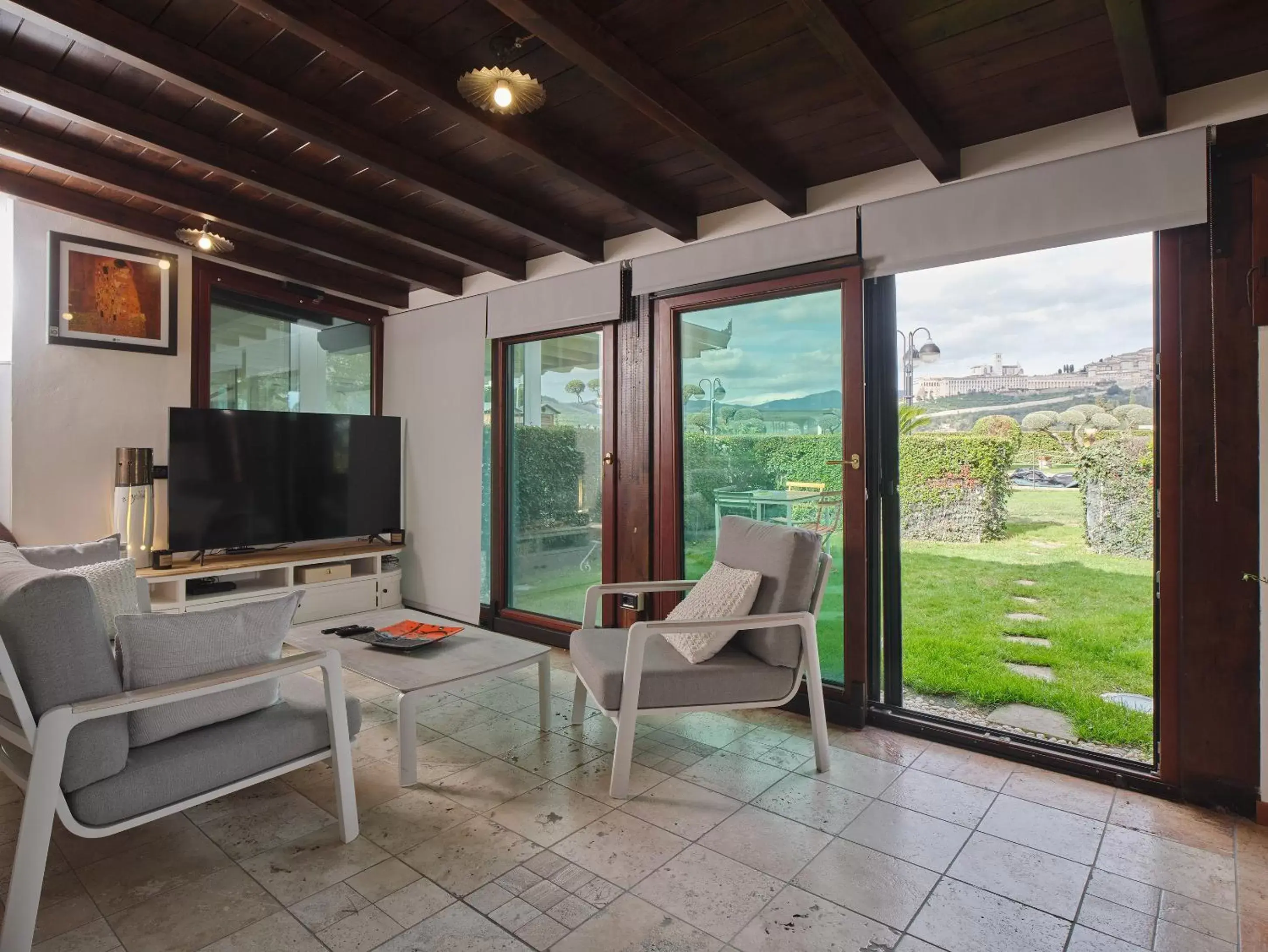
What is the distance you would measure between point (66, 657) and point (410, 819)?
3.57ft

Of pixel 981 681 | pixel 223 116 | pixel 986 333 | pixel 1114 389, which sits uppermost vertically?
pixel 223 116

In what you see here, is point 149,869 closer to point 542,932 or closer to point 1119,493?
point 542,932

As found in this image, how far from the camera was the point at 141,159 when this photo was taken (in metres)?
3.24

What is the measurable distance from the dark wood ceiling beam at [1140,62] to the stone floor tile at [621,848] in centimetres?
259

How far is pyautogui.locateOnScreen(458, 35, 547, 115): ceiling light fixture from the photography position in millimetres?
2168

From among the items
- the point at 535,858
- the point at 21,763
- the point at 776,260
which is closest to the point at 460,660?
the point at 535,858

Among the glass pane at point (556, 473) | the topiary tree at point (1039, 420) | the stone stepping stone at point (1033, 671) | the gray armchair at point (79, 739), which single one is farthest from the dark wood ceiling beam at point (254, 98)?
the stone stepping stone at point (1033, 671)

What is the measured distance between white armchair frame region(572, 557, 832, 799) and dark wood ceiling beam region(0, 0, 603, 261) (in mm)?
2174

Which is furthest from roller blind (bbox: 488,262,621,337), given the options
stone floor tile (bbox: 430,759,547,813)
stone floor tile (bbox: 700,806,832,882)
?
stone floor tile (bbox: 700,806,832,882)

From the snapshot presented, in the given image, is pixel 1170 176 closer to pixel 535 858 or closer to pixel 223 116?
pixel 535 858

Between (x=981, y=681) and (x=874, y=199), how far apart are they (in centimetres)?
261

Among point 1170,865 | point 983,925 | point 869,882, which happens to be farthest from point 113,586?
point 1170,865

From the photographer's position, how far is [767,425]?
3.35 metres

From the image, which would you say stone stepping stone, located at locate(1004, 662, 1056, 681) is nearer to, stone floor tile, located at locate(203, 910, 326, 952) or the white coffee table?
the white coffee table
